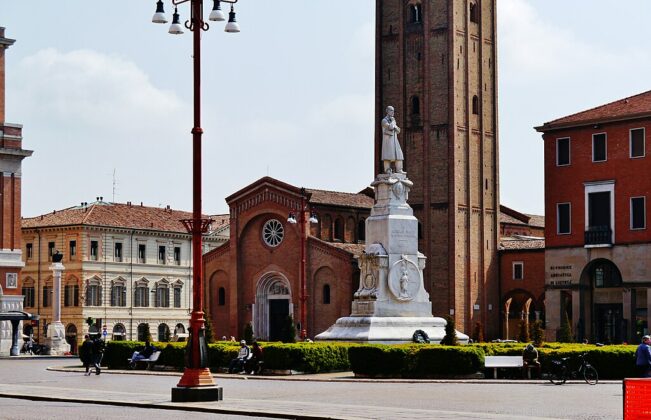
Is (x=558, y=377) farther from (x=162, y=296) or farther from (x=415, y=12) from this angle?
(x=162, y=296)

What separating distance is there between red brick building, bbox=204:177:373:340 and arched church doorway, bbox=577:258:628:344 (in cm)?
1521

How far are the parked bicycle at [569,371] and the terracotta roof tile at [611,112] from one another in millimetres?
30160

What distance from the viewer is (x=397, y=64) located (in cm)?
7412

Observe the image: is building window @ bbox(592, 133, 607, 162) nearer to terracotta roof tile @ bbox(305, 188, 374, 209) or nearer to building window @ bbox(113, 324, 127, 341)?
terracotta roof tile @ bbox(305, 188, 374, 209)

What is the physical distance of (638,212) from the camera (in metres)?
59.8

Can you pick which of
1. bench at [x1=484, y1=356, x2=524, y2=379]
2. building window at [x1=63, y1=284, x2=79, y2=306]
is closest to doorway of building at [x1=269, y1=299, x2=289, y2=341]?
building window at [x1=63, y1=284, x2=79, y2=306]

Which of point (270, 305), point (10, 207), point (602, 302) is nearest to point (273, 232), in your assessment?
point (270, 305)

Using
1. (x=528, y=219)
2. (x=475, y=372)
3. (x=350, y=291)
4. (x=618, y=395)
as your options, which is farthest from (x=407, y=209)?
(x=528, y=219)

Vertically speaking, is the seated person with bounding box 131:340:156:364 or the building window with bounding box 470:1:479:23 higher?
the building window with bounding box 470:1:479:23

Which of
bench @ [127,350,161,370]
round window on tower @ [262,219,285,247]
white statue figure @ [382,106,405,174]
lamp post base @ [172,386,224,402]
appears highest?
white statue figure @ [382,106,405,174]

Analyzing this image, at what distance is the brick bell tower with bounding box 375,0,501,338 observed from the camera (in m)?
71.3

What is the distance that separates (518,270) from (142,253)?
29.1m

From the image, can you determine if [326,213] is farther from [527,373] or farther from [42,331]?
[527,373]

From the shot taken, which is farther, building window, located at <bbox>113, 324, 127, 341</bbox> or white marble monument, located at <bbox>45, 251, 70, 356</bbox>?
building window, located at <bbox>113, 324, 127, 341</bbox>
